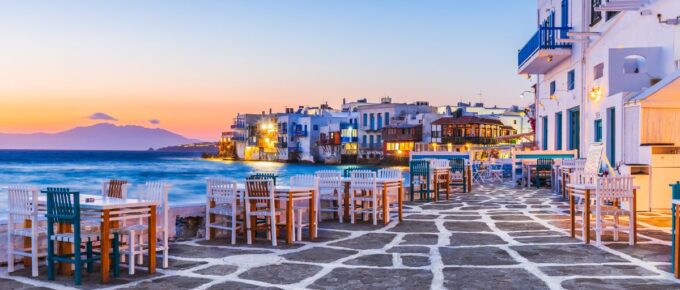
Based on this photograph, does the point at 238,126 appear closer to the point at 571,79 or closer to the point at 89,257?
the point at 571,79

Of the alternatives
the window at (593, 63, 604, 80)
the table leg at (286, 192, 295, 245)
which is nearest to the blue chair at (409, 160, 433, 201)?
the window at (593, 63, 604, 80)

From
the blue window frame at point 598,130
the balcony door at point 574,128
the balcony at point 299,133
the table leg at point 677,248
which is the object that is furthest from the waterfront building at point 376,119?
the table leg at point 677,248

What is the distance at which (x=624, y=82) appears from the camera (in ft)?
48.6

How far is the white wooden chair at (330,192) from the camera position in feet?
39.0

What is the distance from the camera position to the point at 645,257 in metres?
7.78

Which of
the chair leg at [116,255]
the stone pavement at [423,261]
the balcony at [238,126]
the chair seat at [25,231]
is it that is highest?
the balcony at [238,126]

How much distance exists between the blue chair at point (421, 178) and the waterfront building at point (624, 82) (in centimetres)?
449

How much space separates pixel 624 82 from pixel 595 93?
1.84 meters

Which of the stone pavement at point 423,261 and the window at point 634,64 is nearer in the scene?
the stone pavement at point 423,261

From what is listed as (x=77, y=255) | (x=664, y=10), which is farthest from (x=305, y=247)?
(x=664, y=10)

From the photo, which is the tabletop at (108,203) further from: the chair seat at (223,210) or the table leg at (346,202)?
the table leg at (346,202)

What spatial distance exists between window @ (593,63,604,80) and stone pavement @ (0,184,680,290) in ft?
20.0

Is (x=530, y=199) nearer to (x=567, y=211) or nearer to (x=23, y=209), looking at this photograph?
(x=567, y=211)

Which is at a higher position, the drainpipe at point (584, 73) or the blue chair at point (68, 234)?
the drainpipe at point (584, 73)
